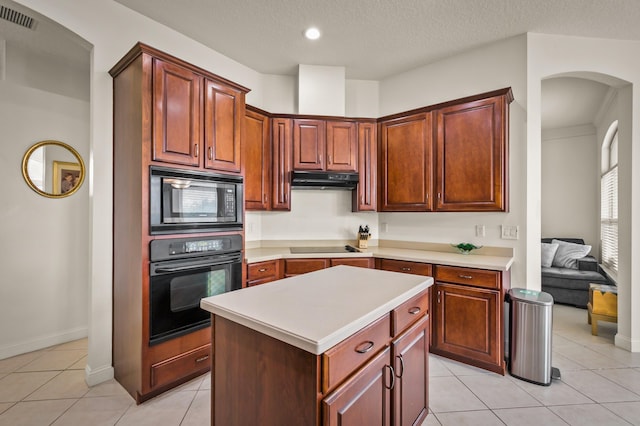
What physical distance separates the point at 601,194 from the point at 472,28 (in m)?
4.41

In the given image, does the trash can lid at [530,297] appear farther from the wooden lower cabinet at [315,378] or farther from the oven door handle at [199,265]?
the oven door handle at [199,265]

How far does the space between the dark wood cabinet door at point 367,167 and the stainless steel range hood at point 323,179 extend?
12 cm

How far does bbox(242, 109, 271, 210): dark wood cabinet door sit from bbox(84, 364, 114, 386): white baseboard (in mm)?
1736

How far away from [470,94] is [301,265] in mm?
2559

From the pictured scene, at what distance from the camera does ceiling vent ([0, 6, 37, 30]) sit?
2244 mm

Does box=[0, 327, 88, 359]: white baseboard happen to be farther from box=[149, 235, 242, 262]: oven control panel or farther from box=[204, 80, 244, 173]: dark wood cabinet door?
box=[204, 80, 244, 173]: dark wood cabinet door

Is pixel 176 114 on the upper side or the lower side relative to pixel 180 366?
upper

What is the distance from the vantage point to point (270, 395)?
1058mm

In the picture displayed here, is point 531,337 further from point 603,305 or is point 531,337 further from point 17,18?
point 17,18

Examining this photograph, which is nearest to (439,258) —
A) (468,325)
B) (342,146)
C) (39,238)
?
(468,325)

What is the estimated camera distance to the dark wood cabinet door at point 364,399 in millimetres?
975

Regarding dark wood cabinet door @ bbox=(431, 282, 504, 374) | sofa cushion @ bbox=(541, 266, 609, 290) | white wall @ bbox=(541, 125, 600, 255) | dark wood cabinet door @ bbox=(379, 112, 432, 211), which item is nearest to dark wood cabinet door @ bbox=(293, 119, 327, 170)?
dark wood cabinet door @ bbox=(379, 112, 432, 211)

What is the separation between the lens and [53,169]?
9.59 ft

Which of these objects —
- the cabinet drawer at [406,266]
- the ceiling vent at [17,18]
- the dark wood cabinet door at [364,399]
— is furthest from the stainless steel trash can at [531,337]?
the ceiling vent at [17,18]
